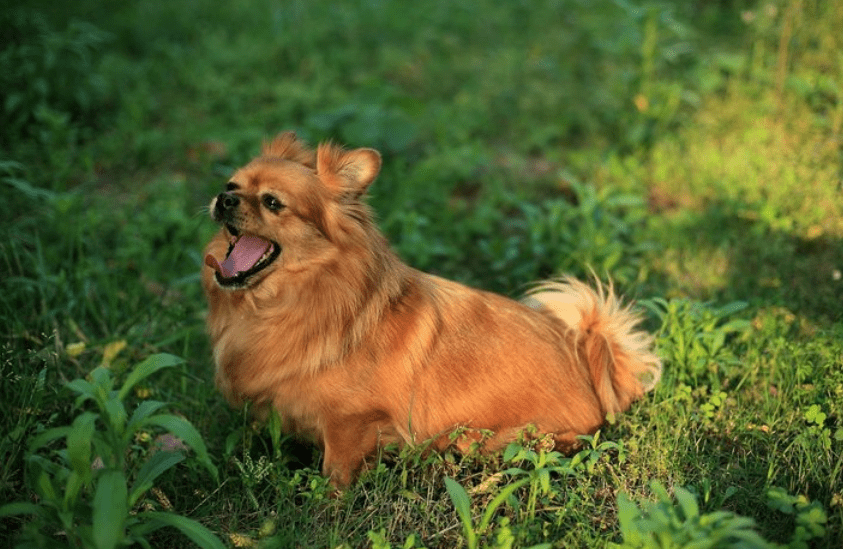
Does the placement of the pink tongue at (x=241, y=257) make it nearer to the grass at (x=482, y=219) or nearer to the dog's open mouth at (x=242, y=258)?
the dog's open mouth at (x=242, y=258)

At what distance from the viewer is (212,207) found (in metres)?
3.19

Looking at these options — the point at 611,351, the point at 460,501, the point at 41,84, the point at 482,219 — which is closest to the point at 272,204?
the point at 460,501

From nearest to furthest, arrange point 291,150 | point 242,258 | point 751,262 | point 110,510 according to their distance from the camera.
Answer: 1. point 110,510
2. point 242,258
3. point 291,150
4. point 751,262

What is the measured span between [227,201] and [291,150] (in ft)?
1.62

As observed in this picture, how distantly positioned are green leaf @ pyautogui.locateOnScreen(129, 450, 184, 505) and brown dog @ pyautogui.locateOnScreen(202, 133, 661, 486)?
49cm

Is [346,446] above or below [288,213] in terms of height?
below

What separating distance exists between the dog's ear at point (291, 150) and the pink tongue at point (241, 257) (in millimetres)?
411

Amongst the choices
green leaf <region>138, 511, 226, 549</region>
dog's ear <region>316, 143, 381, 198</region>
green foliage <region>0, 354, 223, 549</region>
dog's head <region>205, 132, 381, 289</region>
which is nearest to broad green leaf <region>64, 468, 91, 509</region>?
green foliage <region>0, 354, 223, 549</region>

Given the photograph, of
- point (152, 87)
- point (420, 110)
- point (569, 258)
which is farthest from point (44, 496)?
point (152, 87)

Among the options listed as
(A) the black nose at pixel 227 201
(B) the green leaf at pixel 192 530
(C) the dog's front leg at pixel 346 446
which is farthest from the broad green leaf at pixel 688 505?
(A) the black nose at pixel 227 201

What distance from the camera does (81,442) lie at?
250 cm

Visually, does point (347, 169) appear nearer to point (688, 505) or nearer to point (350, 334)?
point (350, 334)

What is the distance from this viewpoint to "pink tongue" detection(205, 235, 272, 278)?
328 cm

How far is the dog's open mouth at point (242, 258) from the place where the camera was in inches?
126
